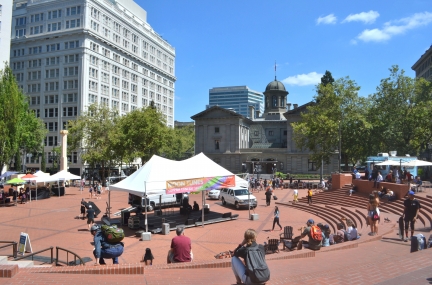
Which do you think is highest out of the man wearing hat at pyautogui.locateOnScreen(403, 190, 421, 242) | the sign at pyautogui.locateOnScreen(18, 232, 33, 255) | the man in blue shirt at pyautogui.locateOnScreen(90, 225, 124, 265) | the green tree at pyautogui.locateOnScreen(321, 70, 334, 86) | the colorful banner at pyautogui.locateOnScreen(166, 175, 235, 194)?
the green tree at pyautogui.locateOnScreen(321, 70, 334, 86)

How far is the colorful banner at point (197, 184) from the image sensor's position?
60.4 ft

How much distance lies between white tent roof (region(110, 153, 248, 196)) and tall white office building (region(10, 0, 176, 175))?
4545 cm

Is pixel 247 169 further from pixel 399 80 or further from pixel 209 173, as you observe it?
pixel 209 173

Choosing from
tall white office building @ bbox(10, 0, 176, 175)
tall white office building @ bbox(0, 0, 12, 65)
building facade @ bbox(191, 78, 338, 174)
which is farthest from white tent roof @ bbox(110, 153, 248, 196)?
building facade @ bbox(191, 78, 338, 174)

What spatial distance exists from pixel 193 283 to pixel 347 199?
74.5 feet

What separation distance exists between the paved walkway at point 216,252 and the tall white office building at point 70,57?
4543cm

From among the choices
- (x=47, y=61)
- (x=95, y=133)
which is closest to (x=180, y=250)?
(x=95, y=133)

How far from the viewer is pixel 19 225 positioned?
66.7ft

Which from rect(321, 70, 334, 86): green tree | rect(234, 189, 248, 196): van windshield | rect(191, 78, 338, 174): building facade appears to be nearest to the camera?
rect(234, 189, 248, 196): van windshield

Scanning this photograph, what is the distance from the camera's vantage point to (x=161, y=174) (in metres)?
18.9

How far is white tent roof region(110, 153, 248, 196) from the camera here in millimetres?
18250

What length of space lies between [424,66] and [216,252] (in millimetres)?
90001

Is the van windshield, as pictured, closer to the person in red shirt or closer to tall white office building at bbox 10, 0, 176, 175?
the person in red shirt

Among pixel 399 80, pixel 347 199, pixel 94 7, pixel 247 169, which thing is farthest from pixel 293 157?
pixel 94 7
